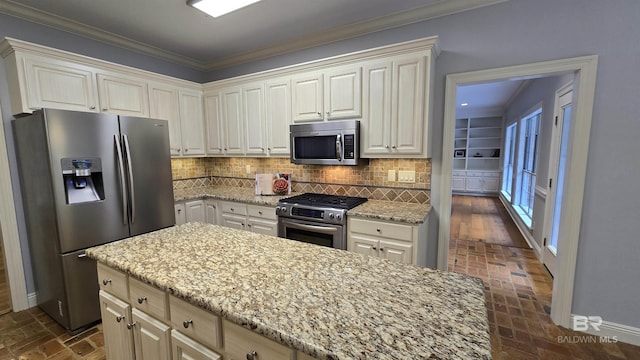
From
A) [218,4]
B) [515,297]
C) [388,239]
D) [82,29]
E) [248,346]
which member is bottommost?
[515,297]

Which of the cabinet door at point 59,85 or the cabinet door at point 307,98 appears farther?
the cabinet door at point 307,98

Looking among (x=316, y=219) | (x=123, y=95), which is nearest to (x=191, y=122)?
(x=123, y=95)

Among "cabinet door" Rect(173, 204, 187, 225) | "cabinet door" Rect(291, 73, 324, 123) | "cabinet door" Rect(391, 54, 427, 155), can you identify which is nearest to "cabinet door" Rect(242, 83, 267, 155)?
"cabinet door" Rect(291, 73, 324, 123)

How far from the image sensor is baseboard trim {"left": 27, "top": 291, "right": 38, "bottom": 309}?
262 centimetres

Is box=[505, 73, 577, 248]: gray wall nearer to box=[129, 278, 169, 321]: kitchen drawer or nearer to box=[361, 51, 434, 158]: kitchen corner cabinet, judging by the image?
box=[361, 51, 434, 158]: kitchen corner cabinet

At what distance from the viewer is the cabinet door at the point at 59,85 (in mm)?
2314

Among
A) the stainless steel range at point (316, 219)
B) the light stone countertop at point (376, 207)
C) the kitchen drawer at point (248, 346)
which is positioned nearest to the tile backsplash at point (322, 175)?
the light stone countertop at point (376, 207)

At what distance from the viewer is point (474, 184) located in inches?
331

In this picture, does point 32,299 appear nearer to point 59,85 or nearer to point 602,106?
point 59,85

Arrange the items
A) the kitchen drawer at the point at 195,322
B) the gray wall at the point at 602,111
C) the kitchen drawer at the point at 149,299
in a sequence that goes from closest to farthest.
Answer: the kitchen drawer at the point at 195,322 < the kitchen drawer at the point at 149,299 < the gray wall at the point at 602,111

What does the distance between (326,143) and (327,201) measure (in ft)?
2.06

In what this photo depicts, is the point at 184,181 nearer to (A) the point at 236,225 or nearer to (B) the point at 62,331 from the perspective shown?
(A) the point at 236,225

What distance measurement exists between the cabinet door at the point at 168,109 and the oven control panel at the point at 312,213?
175 cm

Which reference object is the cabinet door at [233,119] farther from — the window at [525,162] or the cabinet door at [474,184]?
the cabinet door at [474,184]
